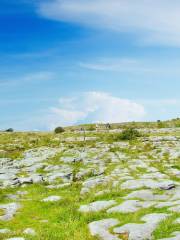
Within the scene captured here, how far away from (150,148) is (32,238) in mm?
29318

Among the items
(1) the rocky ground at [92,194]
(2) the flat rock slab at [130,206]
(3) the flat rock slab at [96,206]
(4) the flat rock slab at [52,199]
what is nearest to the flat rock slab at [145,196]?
(1) the rocky ground at [92,194]

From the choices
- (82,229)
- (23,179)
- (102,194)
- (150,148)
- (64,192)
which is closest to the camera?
(82,229)

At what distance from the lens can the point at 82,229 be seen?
16.6 m

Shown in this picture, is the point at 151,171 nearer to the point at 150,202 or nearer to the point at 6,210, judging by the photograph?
the point at 150,202

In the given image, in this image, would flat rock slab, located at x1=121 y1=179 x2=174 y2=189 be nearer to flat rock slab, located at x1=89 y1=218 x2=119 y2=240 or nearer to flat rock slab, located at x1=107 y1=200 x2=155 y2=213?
flat rock slab, located at x1=107 y1=200 x2=155 y2=213

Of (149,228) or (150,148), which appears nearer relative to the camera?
(149,228)

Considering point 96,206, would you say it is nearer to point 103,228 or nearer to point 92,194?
point 92,194

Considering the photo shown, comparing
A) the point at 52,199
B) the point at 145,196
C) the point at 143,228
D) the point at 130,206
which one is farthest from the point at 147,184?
the point at 143,228

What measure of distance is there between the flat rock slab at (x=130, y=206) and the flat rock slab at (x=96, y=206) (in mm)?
782

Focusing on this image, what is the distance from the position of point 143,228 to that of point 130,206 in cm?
392

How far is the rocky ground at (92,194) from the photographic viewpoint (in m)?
16.2

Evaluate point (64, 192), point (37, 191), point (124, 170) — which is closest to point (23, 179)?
point (37, 191)

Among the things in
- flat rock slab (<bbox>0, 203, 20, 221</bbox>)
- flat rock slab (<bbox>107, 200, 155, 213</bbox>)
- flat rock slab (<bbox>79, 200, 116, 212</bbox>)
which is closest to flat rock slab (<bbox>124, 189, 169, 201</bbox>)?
flat rock slab (<bbox>107, 200, 155, 213</bbox>)

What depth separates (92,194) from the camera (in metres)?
23.5
